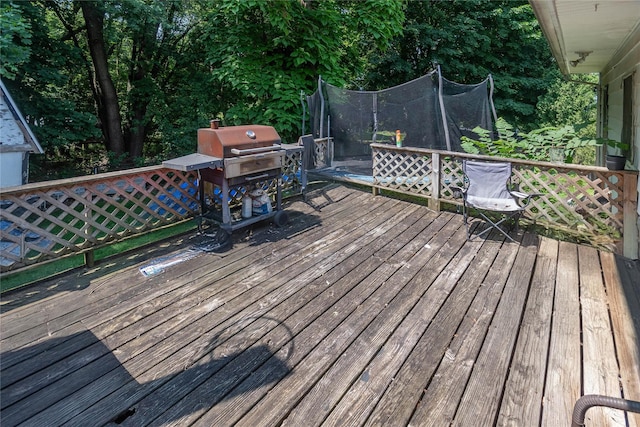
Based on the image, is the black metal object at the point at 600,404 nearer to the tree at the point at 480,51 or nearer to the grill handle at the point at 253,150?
the grill handle at the point at 253,150

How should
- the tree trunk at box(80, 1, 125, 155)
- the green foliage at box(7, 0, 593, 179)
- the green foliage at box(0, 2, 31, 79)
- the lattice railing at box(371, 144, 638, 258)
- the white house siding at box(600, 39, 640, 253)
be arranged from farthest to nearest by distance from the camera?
the tree trunk at box(80, 1, 125, 155)
the green foliage at box(7, 0, 593, 179)
the green foliage at box(0, 2, 31, 79)
the white house siding at box(600, 39, 640, 253)
the lattice railing at box(371, 144, 638, 258)

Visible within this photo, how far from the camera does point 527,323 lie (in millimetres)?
2471

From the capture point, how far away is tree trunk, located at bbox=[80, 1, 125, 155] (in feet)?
23.8

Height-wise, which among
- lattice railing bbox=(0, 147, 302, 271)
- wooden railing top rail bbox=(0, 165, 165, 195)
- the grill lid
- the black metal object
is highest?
the grill lid

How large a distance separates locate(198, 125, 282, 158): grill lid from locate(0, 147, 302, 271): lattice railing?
553 mm

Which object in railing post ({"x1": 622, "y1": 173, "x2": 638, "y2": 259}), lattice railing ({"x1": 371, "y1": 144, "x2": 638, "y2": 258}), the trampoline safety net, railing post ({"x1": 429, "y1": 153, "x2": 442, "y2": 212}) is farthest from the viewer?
the trampoline safety net

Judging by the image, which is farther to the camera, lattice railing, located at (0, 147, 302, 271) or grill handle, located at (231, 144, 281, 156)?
grill handle, located at (231, 144, 281, 156)

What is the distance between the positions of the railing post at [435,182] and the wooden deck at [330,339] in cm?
140

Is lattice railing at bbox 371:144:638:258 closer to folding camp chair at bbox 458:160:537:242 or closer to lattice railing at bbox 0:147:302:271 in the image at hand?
folding camp chair at bbox 458:160:537:242

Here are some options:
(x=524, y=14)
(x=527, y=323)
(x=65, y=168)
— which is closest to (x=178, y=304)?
(x=527, y=323)

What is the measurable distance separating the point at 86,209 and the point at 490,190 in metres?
4.11

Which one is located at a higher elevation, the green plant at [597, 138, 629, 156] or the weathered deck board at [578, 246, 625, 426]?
the green plant at [597, 138, 629, 156]

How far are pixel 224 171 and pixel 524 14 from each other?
39.8ft

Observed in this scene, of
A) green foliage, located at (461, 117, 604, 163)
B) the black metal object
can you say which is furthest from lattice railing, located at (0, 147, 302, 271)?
the black metal object
